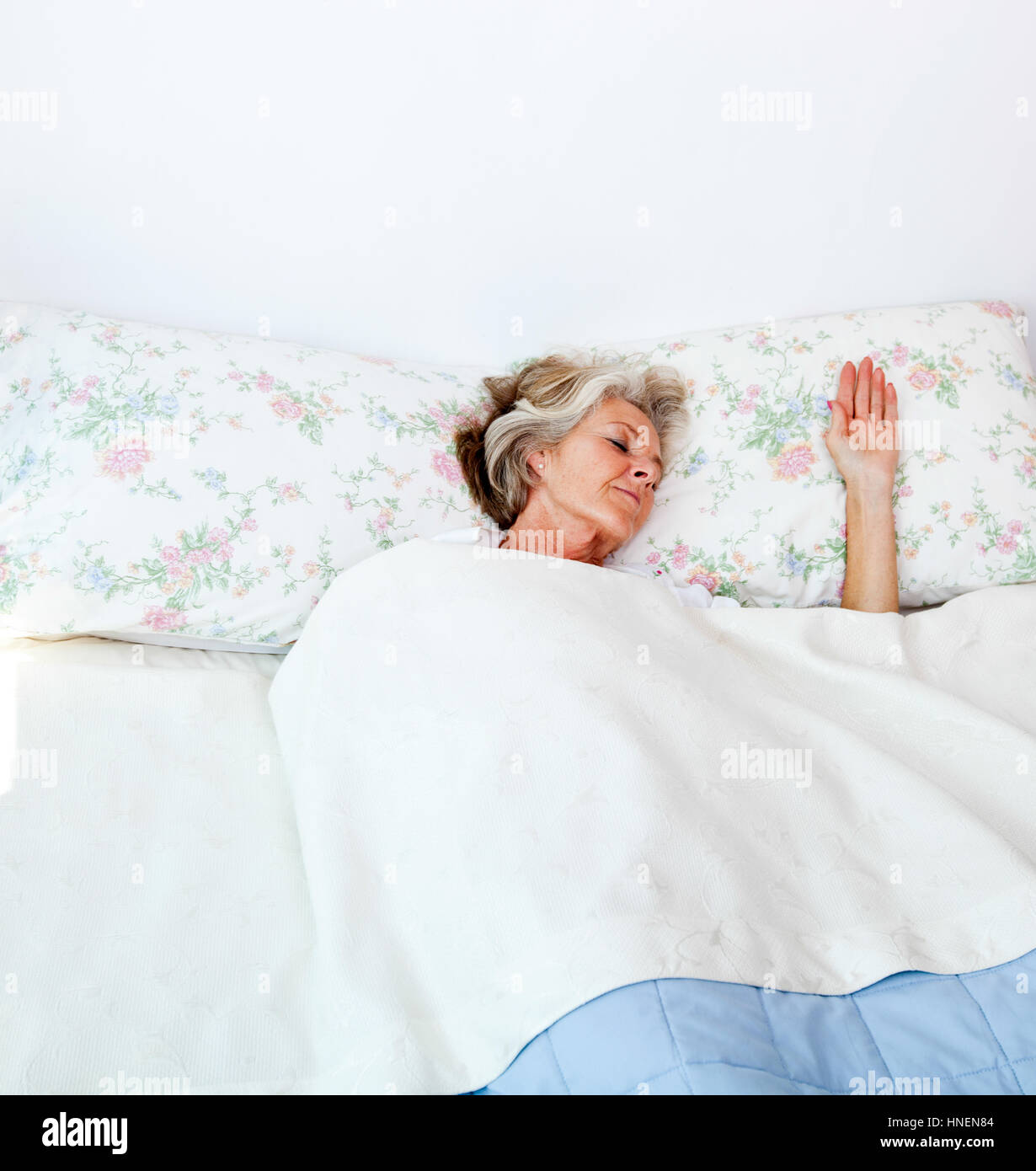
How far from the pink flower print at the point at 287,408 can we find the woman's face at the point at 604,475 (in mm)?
407

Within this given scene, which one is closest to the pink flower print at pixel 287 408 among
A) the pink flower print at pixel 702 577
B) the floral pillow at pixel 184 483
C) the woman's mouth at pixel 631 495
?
the floral pillow at pixel 184 483

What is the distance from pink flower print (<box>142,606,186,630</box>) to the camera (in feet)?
4.56

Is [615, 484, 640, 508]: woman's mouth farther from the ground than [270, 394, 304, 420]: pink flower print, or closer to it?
closer to it

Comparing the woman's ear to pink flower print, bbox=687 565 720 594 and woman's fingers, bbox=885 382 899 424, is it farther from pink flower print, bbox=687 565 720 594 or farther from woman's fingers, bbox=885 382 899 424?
woman's fingers, bbox=885 382 899 424

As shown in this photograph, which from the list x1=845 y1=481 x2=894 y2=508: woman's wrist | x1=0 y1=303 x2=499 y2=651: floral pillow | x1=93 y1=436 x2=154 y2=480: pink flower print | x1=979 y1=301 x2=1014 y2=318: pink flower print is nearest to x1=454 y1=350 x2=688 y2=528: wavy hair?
x1=0 y1=303 x2=499 y2=651: floral pillow

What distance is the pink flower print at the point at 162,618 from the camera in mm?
1391

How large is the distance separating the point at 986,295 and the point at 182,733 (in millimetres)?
1731

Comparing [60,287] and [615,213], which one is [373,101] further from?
[60,287]

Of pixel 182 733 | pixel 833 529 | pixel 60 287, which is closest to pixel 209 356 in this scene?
pixel 60 287

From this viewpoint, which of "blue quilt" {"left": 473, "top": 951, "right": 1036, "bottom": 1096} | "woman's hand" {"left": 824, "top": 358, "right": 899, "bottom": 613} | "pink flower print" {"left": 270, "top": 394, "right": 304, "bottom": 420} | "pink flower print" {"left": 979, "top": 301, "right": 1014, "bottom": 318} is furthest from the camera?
"pink flower print" {"left": 979, "top": 301, "right": 1014, "bottom": 318}

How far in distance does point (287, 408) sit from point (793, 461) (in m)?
0.86

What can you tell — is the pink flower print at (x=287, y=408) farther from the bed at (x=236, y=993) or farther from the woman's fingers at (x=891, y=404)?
the woman's fingers at (x=891, y=404)

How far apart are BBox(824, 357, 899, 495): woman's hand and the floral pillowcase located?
3 centimetres
